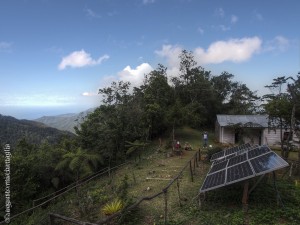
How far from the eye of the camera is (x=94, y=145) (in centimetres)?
2742

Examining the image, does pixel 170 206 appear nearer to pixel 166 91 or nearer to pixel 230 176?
pixel 230 176

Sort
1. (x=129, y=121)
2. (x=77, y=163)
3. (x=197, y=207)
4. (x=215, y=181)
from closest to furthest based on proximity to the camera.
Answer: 1. (x=215, y=181)
2. (x=197, y=207)
3. (x=77, y=163)
4. (x=129, y=121)

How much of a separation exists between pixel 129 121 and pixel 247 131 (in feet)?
41.7

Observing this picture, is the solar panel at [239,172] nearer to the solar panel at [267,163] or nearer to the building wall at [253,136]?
the solar panel at [267,163]

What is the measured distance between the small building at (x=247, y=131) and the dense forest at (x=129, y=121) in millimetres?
3261

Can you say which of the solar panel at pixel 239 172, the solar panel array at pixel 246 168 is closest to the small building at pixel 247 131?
the solar panel array at pixel 246 168

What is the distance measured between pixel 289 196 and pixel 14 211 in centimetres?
1568

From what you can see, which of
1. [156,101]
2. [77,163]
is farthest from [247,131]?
[77,163]

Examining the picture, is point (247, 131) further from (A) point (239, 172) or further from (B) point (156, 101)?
(A) point (239, 172)

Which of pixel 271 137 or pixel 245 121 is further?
pixel 245 121

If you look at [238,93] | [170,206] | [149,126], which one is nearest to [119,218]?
[170,206]

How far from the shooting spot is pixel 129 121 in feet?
92.9

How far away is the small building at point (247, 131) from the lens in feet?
94.7

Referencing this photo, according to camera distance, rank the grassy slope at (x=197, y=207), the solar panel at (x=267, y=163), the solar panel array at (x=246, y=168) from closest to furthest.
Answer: the solar panel at (x=267, y=163), the solar panel array at (x=246, y=168), the grassy slope at (x=197, y=207)
